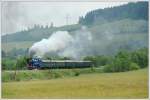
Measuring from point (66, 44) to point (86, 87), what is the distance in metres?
0.31

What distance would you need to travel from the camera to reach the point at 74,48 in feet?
10.0

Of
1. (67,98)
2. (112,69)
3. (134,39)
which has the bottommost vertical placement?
(67,98)

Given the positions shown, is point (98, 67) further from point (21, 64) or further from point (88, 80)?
point (21, 64)

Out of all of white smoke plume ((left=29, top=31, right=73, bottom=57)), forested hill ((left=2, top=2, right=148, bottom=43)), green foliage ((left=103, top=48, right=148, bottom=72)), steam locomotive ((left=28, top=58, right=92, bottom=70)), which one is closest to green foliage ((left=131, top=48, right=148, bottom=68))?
green foliage ((left=103, top=48, right=148, bottom=72))

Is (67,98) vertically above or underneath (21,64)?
underneath

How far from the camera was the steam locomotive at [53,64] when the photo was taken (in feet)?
10.0

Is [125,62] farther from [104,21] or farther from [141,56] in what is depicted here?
[104,21]

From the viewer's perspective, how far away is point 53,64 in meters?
3.07

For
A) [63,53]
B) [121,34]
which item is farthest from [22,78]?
[121,34]

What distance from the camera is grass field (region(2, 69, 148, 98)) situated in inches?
119

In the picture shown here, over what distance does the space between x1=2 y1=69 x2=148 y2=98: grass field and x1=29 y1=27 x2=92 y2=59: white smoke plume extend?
0.16 metres

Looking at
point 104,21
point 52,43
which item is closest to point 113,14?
point 104,21

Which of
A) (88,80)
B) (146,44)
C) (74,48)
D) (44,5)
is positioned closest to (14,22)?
(44,5)

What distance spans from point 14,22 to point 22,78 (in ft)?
1.22
